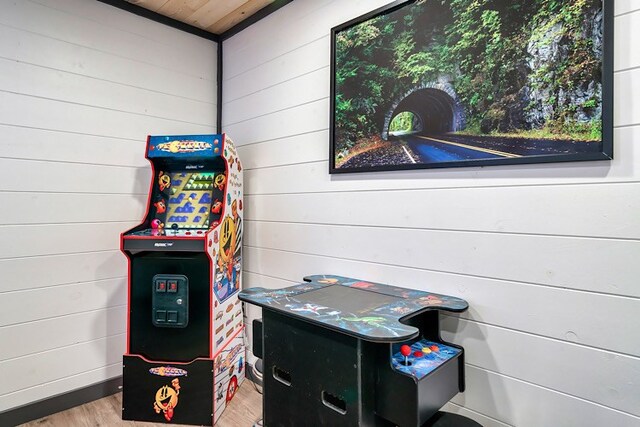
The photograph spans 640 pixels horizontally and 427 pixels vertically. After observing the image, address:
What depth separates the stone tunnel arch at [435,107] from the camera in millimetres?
1515

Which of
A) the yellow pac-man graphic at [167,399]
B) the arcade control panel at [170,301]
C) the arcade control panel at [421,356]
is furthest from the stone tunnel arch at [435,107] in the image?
the yellow pac-man graphic at [167,399]

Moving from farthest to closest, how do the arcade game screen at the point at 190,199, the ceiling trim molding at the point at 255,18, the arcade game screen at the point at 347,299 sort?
1. the ceiling trim molding at the point at 255,18
2. the arcade game screen at the point at 190,199
3. the arcade game screen at the point at 347,299

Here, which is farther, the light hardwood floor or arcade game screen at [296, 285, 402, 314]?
the light hardwood floor

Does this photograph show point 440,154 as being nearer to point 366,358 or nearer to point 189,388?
point 366,358

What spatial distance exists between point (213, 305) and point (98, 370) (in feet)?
3.30

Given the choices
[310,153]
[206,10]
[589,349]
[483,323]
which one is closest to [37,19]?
[206,10]

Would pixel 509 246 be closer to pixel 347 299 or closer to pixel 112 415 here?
pixel 347 299

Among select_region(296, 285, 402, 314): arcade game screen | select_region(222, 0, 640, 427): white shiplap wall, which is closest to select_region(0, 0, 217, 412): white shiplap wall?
select_region(222, 0, 640, 427): white shiplap wall

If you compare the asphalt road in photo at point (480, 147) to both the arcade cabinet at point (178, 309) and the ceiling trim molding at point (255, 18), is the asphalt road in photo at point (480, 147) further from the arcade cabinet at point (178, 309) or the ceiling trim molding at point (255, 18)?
the ceiling trim molding at point (255, 18)

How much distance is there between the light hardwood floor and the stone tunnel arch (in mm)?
1858

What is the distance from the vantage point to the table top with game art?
3.54 feet

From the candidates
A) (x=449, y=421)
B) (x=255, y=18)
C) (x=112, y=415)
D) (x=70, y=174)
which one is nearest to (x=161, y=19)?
(x=255, y=18)

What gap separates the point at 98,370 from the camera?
7.50 ft

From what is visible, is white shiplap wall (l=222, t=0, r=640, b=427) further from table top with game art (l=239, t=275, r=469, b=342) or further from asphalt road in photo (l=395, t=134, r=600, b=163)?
table top with game art (l=239, t=275, r=469, b=342)
